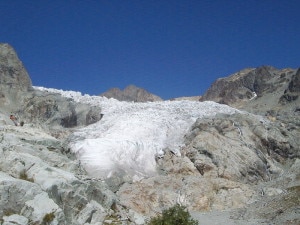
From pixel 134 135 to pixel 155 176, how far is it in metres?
16.7

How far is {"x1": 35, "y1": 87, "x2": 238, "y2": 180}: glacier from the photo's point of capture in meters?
67.1

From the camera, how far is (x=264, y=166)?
244ft

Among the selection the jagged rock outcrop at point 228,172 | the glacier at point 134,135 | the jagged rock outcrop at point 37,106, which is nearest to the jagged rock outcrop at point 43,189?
the jagged rock outcrop at point 228,172

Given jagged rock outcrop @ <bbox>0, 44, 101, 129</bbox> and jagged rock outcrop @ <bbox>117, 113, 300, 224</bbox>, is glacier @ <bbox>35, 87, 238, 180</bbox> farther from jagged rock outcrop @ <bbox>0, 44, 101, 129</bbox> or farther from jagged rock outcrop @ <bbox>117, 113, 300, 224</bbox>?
jagged rock outcrop @ <bbox>0, 44, 101, 129</bbox>

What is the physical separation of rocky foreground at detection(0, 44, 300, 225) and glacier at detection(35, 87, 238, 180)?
217 centimetres

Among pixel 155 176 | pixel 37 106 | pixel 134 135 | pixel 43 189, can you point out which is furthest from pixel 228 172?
pixel 37 106

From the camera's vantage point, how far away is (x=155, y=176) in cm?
6519

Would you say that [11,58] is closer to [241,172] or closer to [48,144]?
[241,172]

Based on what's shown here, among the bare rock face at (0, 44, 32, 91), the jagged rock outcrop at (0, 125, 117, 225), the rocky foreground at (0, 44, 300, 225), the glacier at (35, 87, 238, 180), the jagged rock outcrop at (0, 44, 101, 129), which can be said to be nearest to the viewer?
the jagged rock outcrop at (0, 125, 117, 225)

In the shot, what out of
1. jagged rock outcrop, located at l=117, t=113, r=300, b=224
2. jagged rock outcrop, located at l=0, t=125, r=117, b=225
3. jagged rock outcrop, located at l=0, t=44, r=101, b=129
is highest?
jagged rock outcrop, located at l=0, t=44, r=101, b=129

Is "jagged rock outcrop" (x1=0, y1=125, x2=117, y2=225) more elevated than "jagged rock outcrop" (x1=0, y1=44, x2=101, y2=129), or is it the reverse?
"jagged rock outcrop" (x1=0, y1=44, x2=101, y2=129)

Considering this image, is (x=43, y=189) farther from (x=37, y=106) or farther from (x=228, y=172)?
(x=37, y=106)

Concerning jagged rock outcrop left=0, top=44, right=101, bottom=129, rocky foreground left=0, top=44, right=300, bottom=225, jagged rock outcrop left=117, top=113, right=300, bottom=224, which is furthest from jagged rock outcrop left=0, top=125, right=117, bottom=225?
jagged rock outcrop left=0, top=44, right=101, bottom=129

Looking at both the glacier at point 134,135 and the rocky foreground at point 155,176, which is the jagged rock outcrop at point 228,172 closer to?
the rocky foreground at point 155,176
